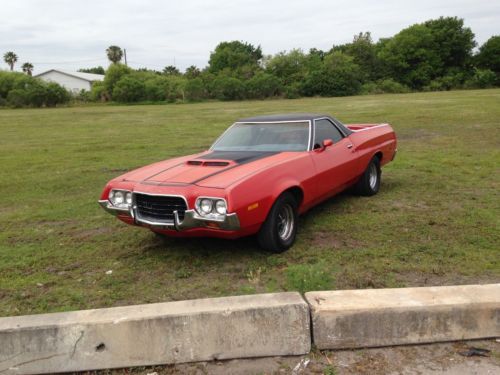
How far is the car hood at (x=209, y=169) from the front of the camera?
455 centimetres

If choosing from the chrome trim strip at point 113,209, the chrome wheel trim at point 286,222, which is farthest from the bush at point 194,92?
the chrome wheel trim at point 286,222

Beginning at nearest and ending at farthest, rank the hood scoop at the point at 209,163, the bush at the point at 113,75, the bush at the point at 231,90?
the hood scoop at the point at 209,163 → the bush at the point at 231,90 → the bush at the point at 113,75

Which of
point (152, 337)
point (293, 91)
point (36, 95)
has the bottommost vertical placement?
point (152, 337)

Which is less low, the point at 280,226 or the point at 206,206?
the point at 206,206

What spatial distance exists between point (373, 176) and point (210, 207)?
3.67 metres

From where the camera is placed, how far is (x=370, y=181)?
704 centimetres

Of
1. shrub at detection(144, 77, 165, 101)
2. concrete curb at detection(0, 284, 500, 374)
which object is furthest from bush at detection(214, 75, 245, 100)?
concrete curb at detection(0, 284, 500, 374)

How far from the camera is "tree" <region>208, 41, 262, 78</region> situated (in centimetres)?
7746

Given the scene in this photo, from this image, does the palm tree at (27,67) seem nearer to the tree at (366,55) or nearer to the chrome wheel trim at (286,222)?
the tree at (366,55)

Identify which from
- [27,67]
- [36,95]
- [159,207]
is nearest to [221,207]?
[159,207]

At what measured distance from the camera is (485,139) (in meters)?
12.5

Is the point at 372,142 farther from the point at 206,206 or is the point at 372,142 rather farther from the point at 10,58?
the point at 10,58

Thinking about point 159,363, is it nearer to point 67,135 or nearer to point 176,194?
point 176,194

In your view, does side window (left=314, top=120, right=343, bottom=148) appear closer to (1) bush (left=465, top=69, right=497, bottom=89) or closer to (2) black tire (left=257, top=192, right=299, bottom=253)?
(2) black tire (left=257, top=192, right=299, bottom=253)
